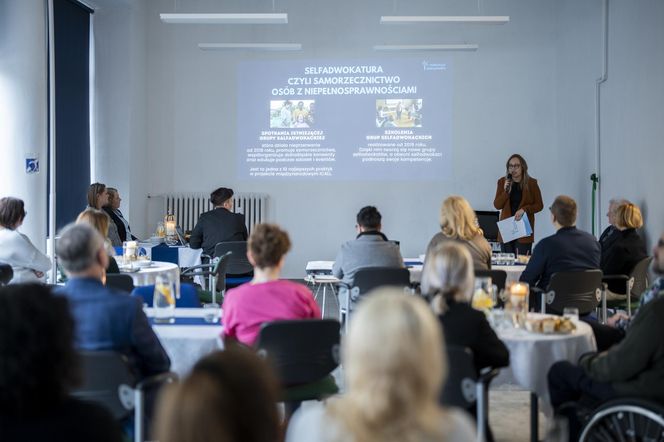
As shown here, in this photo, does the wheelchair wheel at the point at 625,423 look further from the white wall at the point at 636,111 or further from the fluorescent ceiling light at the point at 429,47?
the fluorescent ceiling light at the point at 429,47

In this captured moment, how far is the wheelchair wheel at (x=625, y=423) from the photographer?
2774 millimetres

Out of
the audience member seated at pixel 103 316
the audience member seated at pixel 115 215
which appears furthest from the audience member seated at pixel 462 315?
the audience member seated at pixel 115 215

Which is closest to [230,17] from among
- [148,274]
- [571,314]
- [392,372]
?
[148,274]

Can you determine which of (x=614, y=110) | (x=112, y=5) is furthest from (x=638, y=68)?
(x=112, y=5)

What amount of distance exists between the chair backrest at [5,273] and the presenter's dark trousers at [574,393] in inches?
134

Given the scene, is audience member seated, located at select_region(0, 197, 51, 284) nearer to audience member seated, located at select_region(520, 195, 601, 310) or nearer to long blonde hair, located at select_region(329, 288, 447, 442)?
audience member seated, located at select_region(520, 195, 601, 310)

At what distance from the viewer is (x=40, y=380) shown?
179cm

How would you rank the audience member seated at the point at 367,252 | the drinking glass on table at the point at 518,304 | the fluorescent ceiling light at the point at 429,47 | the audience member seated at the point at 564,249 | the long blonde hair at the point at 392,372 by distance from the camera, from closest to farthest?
1. the long blonde hair at the point at 392,372
2. the drinking glass on table at the point at 518,304
3. the audience member seated at the point at 564,249
4. the audience member seated at the point at 367,252
5. the fluorescent ceiling light at the point at 429,47

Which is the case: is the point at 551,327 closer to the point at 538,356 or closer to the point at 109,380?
the point at 538,356

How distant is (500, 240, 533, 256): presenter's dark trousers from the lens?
8.91 m

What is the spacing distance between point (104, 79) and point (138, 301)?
733cm

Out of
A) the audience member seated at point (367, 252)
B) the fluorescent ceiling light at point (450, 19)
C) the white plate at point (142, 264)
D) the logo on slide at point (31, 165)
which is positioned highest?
the fluorescent ceiling light at point (450, 19)

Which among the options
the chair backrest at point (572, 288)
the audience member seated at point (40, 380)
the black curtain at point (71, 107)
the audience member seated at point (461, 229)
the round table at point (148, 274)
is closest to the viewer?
the audience member seated at point (40, 380)

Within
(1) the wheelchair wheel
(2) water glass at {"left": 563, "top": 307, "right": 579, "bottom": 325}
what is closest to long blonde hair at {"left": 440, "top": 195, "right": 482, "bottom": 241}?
(2) water glass at {"left": 563, "top": 307, "right": 579, "bottom": 325}
